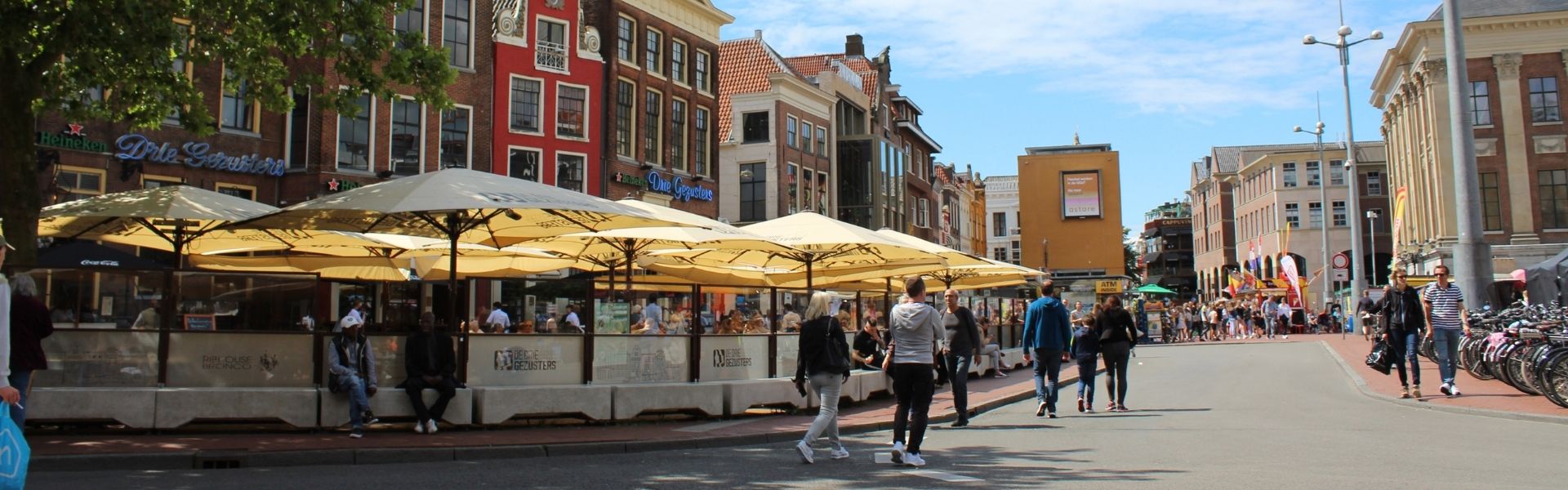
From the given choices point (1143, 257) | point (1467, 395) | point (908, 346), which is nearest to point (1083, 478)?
point (908, 346)

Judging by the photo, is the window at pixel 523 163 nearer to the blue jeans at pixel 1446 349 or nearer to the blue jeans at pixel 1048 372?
the blue jeans at pixel 1048 372

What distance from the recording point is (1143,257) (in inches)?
5458

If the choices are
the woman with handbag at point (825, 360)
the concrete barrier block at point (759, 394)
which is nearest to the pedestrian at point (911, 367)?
the woman with handbag at point (825, 360)

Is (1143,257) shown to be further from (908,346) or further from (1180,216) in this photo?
(908,346)

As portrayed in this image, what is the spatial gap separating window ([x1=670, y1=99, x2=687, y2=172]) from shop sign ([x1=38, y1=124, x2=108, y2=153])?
59.4 ft

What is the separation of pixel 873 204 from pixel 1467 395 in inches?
1523

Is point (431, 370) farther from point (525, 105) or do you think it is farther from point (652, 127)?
point (652, 127)

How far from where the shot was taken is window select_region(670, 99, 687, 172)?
128ft

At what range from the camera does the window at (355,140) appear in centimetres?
2886

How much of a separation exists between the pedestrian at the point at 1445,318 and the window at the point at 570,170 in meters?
24.2

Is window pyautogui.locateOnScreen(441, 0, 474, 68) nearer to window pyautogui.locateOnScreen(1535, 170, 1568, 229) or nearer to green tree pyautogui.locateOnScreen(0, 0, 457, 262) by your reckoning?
green tree pyautogui.locateOnScreen(0, 0, 457, 262)

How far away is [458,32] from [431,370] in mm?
21353

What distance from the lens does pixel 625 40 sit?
36469 mm

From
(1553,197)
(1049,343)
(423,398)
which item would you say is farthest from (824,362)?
(1553,197)
